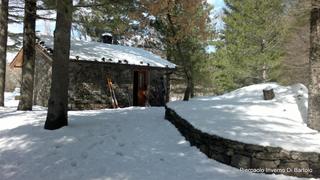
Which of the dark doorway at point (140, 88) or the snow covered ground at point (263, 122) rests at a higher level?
the dark doorway at point (140, 88)

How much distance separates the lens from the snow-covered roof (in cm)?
1689

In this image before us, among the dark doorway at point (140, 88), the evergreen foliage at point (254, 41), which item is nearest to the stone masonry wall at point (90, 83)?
the dark doorway at point (140, 88)

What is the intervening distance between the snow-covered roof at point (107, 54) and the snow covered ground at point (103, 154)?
7.21 metres

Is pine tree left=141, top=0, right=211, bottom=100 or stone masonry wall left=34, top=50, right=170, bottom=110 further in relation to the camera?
stone masonry wall left=34, top=50, right=170, bottom=110

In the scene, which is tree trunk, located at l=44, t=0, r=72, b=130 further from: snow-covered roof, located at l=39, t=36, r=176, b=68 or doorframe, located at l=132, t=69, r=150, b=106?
doorframe, located at l=132, t=69, r=150, b=106

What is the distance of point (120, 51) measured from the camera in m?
19.7

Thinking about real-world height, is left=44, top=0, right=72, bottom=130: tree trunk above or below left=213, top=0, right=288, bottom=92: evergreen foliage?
below

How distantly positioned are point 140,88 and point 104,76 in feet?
7.74

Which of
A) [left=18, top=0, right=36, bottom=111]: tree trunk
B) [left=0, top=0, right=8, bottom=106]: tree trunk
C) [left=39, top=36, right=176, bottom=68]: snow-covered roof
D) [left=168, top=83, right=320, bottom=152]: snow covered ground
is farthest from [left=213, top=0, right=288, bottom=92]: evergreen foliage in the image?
[left=0, top=0, right=8, bottom=106]: tree trunk

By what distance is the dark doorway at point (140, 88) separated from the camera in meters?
19.0

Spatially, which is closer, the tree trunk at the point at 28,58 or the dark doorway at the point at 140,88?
the tree trunk at the point at 28,58

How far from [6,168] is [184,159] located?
3.05m

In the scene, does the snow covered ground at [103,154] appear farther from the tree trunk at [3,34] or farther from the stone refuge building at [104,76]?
the stone refuge building at [104,76]

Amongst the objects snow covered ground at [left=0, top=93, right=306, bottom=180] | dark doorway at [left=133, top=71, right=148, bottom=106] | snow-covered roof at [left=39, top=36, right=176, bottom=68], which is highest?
snow-covered roof at [left=39, top=36, right=176, bottom=68]
